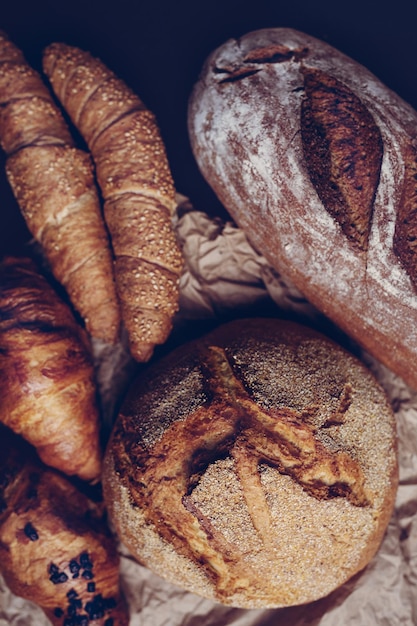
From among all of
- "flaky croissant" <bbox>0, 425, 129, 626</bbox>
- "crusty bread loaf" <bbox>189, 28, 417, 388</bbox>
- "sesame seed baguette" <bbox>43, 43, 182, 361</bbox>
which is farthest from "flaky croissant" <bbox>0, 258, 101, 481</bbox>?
"crusty bread loaf" <bbox>189, 28, 417, 388</bbox>

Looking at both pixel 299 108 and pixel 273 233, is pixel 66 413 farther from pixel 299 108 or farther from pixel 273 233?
pixel 299 108

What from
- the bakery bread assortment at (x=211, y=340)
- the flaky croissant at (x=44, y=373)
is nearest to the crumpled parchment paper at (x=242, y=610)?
the bakery bread assortment at (x=211, y=340)

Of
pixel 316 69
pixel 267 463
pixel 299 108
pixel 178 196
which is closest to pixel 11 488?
pixel 267 463

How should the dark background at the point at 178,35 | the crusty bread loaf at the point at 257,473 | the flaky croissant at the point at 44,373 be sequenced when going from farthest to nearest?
the dark background at the point at 178,35 < the flaky croissant at the point at 44,373 < the crusty bread loaf at the point at 257,473

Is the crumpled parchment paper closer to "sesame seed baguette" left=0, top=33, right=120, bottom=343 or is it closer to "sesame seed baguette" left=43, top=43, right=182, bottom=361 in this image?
"sesame seed baguette" left=43, top=43, right=182, bottom=361

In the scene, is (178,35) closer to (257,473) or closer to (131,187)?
(131,187)

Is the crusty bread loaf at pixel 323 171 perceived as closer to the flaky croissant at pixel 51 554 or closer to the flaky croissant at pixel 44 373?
the flaky croissant at pixel 44 373
